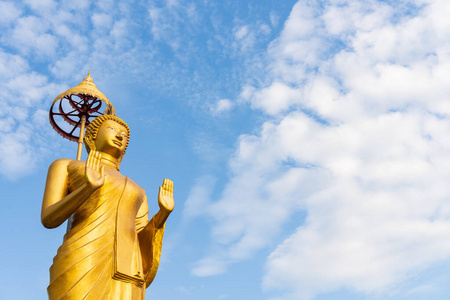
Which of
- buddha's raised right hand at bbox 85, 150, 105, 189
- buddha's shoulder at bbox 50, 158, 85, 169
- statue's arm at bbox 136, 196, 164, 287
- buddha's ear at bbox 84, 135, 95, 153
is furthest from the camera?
buddha's ear at bbox 84, 135, 95, 153

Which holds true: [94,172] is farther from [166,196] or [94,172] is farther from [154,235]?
[154,235]

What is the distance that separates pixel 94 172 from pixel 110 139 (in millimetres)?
1108

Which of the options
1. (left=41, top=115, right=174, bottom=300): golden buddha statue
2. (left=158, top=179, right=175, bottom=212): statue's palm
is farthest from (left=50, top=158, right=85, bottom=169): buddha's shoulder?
(left=158, top=179, right=175, bottom=212): statue's palm

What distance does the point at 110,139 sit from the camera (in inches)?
291

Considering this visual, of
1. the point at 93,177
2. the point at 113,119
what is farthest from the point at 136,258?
the point at 113,119

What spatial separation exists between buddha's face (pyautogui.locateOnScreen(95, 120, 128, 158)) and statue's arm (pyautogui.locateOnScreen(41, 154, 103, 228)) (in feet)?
2.00

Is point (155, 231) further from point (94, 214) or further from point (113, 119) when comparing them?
point (113, 119)

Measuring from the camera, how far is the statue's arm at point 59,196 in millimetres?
6266

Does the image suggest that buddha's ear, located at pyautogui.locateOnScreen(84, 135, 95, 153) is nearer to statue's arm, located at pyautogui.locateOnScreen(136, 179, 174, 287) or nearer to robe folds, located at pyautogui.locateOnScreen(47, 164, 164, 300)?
robe folds, located at pyautogui.locateOnScreen(47, 164, 164, 300)

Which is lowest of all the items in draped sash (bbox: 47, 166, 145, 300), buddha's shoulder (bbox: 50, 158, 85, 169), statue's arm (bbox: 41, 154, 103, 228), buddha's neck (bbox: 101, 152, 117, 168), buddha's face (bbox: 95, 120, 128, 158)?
draped sash (bbox: 47, 166, 145, 300)

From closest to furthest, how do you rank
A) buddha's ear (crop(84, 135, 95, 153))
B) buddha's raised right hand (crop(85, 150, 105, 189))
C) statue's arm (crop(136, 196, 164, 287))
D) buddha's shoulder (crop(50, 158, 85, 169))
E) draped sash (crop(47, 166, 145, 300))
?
draped sash (crop(47, 166, 145, 300))
buddha's raised right hand (crop(85, 150, 105, 189))
statue's arm (crop(136, 196, 164, 287))
buddha's shoulder (crop(50, 158, 85, 169))
buddha's ear (crop(84, 135, 95, 153))

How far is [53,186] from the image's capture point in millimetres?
6762

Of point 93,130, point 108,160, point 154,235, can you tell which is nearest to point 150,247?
point 154,235

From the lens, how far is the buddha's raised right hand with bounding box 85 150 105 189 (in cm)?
625
